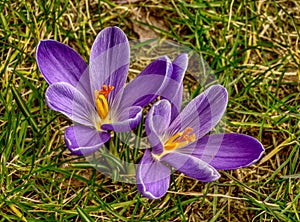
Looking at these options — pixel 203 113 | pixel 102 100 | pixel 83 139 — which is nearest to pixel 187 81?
pixel 203 113

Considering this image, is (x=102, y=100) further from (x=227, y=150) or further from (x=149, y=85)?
(x=227, y=150)

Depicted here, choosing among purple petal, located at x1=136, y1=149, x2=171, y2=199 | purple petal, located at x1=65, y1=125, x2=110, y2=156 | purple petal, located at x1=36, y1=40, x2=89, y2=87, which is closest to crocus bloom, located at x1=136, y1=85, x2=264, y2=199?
purple petal, located at x1=136, y1=149, x2=171, y2=199

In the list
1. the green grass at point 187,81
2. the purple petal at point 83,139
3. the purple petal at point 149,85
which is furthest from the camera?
the green grass at point 187,81

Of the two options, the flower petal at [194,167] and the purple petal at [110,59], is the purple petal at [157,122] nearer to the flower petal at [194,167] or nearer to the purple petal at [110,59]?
the flower petal at [194,167]

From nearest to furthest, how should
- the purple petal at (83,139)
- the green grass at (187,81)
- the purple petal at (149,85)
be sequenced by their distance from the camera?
1. the purple petal at (83,139)
2. the purple petal at (149,85)
3. the green grass at (187,81)

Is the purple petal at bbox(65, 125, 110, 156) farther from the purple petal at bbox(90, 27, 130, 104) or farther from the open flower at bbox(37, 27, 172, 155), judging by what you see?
the purple petal at bbox(90, 27, 130, 104)

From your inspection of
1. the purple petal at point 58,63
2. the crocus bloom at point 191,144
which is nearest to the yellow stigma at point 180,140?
the crocus bloom at point 191,144

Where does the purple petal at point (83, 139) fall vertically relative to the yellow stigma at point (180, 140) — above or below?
above
